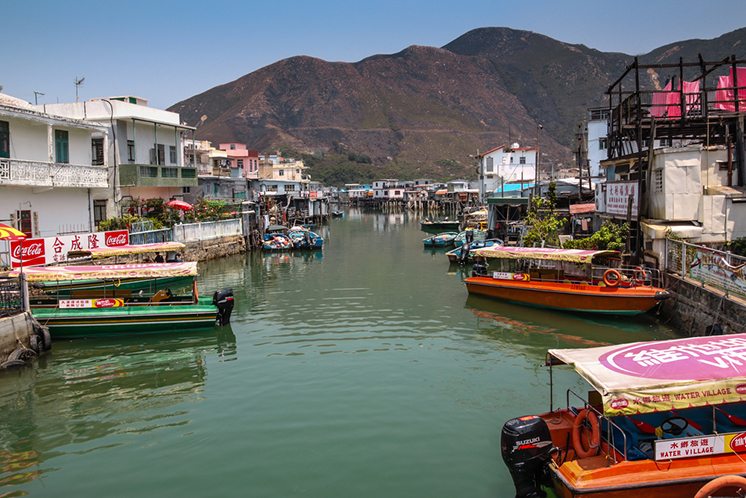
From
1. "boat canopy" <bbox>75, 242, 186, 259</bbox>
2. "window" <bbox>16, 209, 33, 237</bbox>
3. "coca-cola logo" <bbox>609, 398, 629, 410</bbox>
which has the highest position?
"window" <bbox>16, 209, 33, 237</bbox>

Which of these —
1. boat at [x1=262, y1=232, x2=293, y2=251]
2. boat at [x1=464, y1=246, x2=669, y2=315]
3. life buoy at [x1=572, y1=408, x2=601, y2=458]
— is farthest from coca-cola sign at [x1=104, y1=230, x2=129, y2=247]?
life buoy at [x1=572, y1=408, x2=601, y2=458]

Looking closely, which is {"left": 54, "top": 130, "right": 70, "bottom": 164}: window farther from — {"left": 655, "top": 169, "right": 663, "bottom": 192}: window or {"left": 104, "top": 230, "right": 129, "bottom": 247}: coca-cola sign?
{"left": 655, "top": 169, "right": 663, "bottom": 192}: window

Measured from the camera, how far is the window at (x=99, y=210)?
1371 inches

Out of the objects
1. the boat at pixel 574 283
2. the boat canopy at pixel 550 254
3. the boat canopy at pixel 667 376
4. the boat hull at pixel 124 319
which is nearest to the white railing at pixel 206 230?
the boat hull at pixel 124 319

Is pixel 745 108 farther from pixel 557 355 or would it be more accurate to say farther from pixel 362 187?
pixel 362 187

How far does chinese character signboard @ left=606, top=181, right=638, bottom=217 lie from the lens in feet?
78.8

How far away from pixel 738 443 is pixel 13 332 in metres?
17.8

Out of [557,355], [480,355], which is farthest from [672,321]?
[557,355]

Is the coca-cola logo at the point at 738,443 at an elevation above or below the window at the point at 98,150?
below

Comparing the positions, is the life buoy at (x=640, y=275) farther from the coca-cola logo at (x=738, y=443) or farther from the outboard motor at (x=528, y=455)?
the outboard motor at (x=528, y=455)

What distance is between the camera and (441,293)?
2952 cm

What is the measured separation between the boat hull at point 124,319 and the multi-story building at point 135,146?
1760cm

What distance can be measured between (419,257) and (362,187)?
334 feet

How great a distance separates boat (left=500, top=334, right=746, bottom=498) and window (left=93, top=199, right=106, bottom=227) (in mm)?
31635
